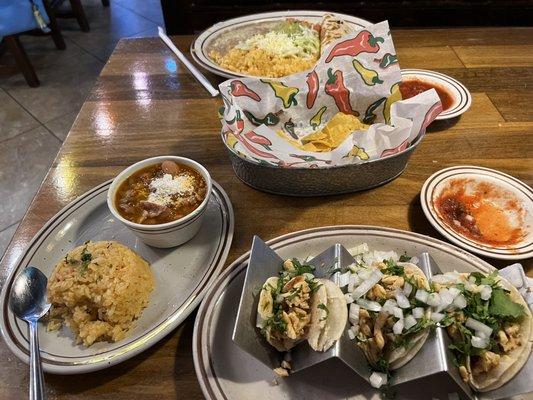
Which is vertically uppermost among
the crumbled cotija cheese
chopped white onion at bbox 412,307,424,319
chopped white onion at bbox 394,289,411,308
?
the crumbled cotija cheese

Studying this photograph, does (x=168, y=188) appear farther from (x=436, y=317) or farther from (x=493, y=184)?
(x=493, y=184)

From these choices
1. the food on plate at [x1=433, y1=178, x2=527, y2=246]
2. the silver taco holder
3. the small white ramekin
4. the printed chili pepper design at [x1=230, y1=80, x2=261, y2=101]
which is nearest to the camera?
the silver taco holder

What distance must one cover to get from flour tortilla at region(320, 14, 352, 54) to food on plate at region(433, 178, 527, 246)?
131cm

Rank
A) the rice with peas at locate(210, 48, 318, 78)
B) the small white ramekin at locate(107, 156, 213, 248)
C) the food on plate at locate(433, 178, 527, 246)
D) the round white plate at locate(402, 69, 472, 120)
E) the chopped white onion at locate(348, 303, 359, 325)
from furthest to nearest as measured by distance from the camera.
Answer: the rice with peas at locate(210, 48, 318, 78)
the round white plate at locate(402, 69, 472, 120)
the food on plate at locate(433, 178, 527, 246)
the small white ramekin at locate(107, 156, 213, 248)
the chopped white onion at locate(348, 303, 359, 325)

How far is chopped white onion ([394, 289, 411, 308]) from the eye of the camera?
1.08 meters

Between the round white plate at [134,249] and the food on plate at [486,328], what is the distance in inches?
27.7

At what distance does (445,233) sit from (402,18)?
3.13 m

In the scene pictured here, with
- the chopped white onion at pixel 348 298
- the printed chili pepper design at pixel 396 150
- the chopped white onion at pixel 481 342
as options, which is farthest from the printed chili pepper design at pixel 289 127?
the chopped white onion at pixel 481 342

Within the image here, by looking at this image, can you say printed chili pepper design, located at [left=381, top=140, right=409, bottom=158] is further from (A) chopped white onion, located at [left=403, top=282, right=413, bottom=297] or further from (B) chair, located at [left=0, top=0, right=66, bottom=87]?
(B) chair, located at [left=0, top=0, right=66, bottom=87]

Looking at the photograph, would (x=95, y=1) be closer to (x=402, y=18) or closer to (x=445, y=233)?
(x=402, y=18)

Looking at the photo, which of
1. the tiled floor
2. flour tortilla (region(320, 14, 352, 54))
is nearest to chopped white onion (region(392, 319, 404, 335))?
flour tortilla (region(320, 14, 352, 54))

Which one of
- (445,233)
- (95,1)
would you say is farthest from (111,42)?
(445,233)

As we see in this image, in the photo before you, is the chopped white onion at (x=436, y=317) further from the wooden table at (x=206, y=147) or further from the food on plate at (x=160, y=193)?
the food on plate at (x=160, y=193)

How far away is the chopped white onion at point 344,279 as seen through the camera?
1150 millimetres
